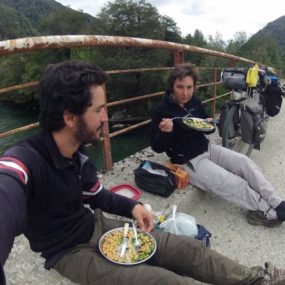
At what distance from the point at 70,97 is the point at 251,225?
1.87 metres

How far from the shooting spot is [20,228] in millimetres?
1174

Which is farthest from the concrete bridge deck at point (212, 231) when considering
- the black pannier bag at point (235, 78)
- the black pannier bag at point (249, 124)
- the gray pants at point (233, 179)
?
the black pannier bag at point (235, 78)

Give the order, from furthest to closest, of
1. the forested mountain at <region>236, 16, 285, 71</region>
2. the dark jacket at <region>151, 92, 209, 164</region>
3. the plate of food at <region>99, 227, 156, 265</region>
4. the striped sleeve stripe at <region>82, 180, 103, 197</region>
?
the forested mountain at <region>236, 16, 285, 71</region>
the dark jacket at <region>151, 92, 209, 164</region>
the striped sleeve stripe at <region>82, 180, 103, 197</region>
the plate of food at <region>99, 227, 156, 265</region>

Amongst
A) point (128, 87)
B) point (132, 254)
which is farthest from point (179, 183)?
point (128, 87)

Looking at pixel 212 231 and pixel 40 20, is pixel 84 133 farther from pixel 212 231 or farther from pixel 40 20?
pixel 40 20

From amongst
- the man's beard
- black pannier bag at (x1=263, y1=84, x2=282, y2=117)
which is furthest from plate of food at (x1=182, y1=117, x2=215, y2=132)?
black pannier bag at (x1=263, y1=84, x2=282, y2=117)

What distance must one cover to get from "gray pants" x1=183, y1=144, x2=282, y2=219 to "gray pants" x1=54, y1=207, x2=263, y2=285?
0.82m

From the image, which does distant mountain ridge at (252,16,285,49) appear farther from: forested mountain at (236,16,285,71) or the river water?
the river water

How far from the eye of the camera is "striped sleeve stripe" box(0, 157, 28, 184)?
4.14ft

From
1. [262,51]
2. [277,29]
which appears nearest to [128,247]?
[262,51]

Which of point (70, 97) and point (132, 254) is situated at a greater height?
point (70, 97)

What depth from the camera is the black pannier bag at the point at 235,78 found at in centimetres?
359

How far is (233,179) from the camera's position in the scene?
8.87 feet

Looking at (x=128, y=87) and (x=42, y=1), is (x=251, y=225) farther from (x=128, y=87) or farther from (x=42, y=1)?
(x=42, y=1)
